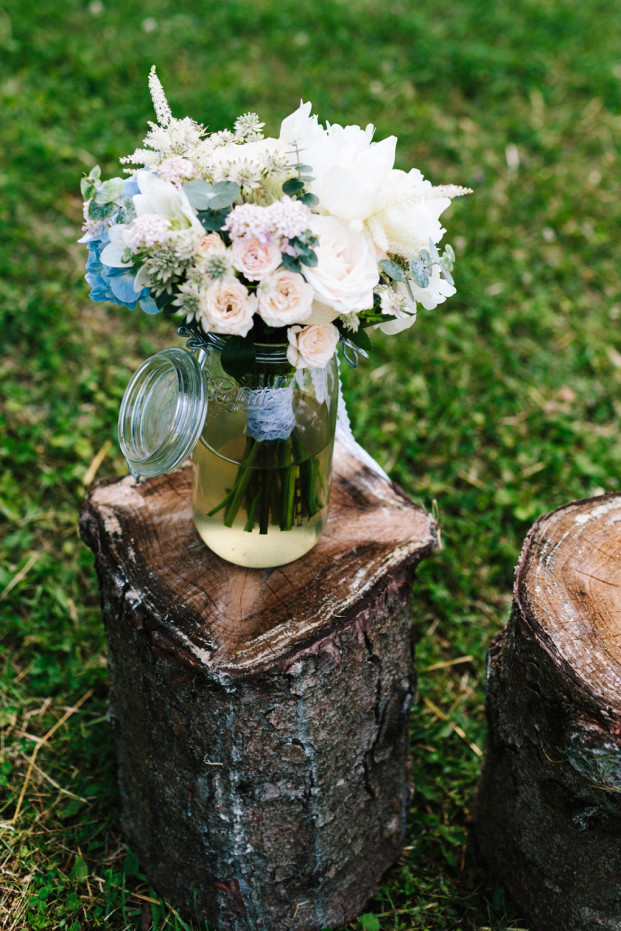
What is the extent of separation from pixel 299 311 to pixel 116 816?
177 centimetres

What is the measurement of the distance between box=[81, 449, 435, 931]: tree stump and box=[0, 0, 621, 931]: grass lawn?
0.26 metres

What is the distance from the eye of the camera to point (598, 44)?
6.31m

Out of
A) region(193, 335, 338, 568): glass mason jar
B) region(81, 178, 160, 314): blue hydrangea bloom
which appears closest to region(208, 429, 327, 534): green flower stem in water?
region(193, 335, 338, 568): glass mason jar

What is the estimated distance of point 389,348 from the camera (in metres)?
4.13

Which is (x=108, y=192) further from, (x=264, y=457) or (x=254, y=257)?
(x=264, y=457)

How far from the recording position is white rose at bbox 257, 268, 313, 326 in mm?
1469

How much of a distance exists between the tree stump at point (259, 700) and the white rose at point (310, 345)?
654 mm

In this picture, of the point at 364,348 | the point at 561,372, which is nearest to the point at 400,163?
the point at 561,372

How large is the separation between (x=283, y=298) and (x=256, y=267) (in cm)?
7

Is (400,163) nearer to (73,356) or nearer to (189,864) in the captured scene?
(73,356)

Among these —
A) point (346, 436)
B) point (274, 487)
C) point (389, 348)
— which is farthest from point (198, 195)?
point (389, 348)

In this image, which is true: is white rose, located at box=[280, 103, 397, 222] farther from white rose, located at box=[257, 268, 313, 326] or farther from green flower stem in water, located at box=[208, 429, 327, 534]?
green flower stem in water, located at box=[208, 429, 327, 534]

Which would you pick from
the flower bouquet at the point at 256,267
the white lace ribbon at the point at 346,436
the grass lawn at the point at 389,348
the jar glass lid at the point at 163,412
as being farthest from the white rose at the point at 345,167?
the grass lawn at the point at 389,348

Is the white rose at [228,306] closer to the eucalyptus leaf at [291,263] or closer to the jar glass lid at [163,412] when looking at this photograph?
the eucalyptus leaf at [291,263]
